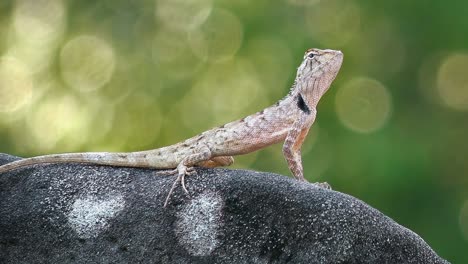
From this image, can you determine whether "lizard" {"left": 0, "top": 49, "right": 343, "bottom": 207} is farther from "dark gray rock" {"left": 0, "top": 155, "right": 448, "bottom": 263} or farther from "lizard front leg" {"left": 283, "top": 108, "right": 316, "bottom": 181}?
"dark gray rock" {"left": 0, "top": 155, "right": 448, "bottom": 263}

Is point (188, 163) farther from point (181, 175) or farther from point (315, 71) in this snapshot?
point (315, 71)

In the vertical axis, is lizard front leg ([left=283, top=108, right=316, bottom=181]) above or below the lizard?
below

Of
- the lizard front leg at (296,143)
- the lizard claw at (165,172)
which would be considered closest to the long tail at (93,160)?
the lizard claw at (165,172)

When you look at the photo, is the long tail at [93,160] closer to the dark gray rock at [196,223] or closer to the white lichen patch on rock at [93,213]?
the dark gray rock at [196,223]

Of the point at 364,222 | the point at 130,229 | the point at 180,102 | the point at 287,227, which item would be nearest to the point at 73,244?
the point at 130,229

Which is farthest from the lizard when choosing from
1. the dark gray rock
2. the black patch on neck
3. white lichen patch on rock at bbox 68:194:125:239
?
white lichen patch on rock at bbox 68:194:125:239

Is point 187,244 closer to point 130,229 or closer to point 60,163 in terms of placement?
point 130,229
